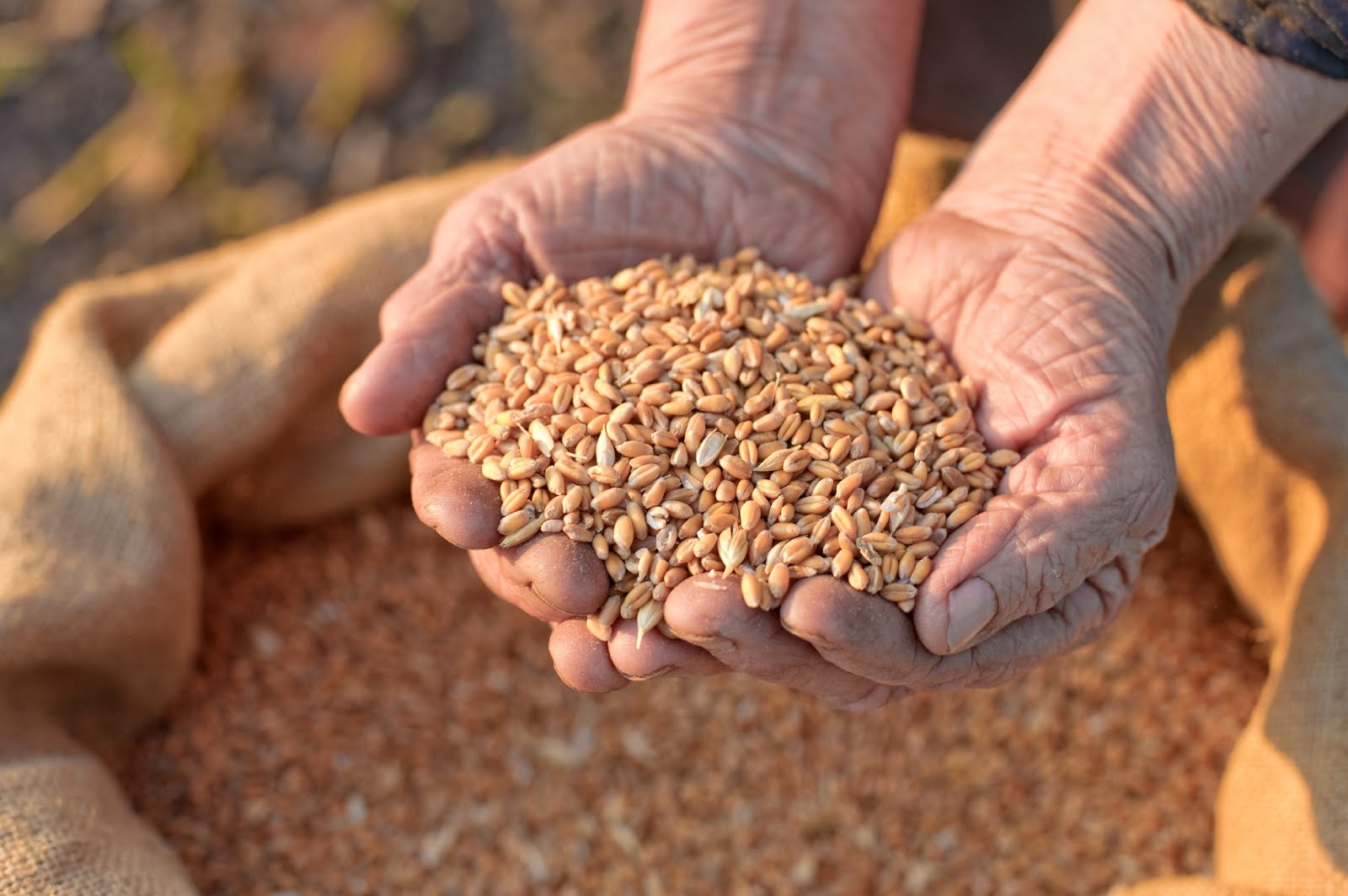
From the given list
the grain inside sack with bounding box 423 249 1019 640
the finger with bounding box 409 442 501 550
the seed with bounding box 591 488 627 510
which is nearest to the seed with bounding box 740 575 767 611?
the grain inside sack with bounding box 423 249 1019 640

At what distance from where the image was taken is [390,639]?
2.32 meters

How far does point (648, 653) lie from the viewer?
1.47 meters

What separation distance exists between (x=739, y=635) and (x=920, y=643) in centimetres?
24

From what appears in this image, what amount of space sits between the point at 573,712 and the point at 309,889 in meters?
0.55

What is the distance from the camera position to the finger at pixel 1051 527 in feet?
4.83

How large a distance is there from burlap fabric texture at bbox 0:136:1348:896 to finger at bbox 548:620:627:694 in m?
0.72

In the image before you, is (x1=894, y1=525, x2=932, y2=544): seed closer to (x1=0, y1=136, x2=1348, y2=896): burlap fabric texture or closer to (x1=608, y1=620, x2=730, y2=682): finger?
(x1=608, y1=620, x2=730, y2=682): finger

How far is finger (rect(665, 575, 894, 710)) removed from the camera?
4.67 ft

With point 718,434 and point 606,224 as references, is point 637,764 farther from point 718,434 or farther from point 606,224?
point 606,224

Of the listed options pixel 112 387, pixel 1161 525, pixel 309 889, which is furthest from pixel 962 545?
pixel 112 387

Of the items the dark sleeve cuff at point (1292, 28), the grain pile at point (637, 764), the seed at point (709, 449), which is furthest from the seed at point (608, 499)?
the dark sleeve cuff at point (1292, 28)

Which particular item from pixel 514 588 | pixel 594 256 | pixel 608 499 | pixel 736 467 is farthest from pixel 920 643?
pixel 594 256

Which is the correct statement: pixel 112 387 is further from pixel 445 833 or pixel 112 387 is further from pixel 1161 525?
pixel 1161 525

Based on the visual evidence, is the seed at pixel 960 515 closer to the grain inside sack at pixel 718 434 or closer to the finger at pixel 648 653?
the grain inside sack at pixel 718 434
